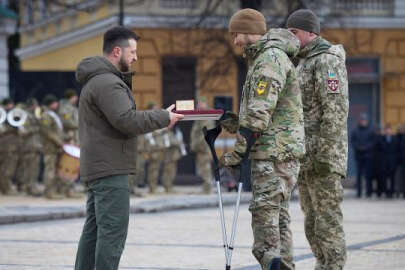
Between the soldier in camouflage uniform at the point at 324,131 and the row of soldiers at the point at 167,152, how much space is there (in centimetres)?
1567

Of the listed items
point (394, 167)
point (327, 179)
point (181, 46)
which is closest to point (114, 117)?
point (327, 179)

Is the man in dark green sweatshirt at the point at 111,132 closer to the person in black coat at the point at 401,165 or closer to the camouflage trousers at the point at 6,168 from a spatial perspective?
the camouflage trousers at the point at 6,168

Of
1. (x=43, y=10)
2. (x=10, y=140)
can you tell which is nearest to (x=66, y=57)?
(x=43, y=10)

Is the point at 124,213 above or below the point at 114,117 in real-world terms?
below

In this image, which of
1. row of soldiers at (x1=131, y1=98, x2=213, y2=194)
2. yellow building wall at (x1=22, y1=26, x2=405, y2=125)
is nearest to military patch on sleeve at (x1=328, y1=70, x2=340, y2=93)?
row of soldiers at (x1=131, y1=98, x2=213, y2=194)

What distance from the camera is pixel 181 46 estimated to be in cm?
3172

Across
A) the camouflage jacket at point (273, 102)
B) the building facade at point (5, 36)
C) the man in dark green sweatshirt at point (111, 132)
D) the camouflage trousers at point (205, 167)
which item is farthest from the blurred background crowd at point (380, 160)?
the man in dark green sweatshirt at point (111, 132)

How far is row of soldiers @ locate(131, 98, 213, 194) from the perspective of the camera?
25.2 m

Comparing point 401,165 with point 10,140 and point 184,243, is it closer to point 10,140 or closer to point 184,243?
point 10,140

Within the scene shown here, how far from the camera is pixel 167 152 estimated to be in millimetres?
26156

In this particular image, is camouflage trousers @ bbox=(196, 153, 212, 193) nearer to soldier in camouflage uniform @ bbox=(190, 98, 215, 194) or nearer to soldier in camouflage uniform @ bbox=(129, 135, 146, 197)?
soldier in camouflage uniform @ bbox=(190, 98, 215, 194)

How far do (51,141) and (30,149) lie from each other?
227 centimetres

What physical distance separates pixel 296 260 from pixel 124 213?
13.4 ft

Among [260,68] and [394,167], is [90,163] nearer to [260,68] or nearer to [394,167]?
[260,68]
